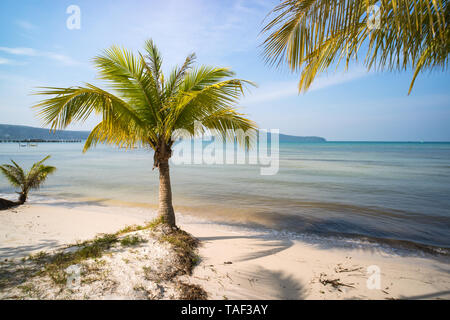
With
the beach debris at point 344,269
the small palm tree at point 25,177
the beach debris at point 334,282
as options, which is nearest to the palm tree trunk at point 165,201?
the beach debris at point 334,282

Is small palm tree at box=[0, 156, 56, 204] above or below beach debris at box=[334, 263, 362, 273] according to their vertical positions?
above

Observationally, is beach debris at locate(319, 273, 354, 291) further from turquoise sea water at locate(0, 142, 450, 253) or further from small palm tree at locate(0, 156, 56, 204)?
small palm tree at locate(0, 156, 56, 204)

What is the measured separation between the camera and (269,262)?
4664 mm

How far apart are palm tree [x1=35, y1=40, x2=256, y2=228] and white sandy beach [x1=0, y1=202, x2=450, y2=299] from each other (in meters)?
2.01

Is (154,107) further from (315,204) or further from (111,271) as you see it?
(315,204)

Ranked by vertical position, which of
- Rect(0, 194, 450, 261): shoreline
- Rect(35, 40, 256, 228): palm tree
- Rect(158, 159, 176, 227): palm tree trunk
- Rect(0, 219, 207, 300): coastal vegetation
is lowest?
Rect(0, 194, 450, 261): shoreline

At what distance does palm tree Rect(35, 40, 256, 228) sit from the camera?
4.14 m

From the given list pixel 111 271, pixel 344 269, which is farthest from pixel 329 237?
pixel 111 271

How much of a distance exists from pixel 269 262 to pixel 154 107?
4421 mm

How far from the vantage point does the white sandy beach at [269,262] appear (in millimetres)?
3611

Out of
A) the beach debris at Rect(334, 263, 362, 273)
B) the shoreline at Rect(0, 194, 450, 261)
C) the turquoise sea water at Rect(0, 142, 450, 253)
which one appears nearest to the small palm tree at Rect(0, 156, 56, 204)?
the shoreline at Rect(0, 194, 450, 261)

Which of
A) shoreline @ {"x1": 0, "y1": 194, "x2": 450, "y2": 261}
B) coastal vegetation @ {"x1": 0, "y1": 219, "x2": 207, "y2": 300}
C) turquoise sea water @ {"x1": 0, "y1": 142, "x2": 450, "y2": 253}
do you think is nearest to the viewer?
coastal vegetation @ {"x1": 0, "y1": 219, "x2": 207, "y2": 300}

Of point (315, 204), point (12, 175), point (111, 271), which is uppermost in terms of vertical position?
point (12, 175)
